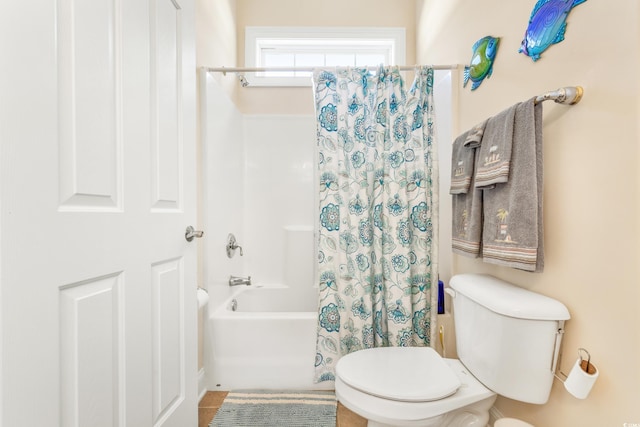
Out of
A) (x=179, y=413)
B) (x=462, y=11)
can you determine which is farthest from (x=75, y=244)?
(x=462, y=11)

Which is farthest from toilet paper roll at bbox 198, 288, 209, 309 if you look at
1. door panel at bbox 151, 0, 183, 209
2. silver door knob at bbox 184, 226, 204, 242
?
door panel at bbox 151, 0, 183, 209

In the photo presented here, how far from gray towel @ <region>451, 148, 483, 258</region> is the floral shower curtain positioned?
20 cm

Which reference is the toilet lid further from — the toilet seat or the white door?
the white door

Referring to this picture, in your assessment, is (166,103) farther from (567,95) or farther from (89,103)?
(567,95)

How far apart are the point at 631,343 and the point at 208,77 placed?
2.03 metres

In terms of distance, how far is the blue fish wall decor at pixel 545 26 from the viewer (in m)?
0.98

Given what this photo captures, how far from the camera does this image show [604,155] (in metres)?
0.86

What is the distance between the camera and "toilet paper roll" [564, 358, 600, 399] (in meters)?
0.84

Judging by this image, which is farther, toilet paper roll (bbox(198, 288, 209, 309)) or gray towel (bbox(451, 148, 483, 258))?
toilet paper roll (bbox(198, 288, 209, 309))

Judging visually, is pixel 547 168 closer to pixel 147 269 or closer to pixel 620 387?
pixel 620 387

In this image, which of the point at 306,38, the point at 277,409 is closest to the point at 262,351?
the point at 277,409

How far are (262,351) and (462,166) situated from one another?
4.48 ft

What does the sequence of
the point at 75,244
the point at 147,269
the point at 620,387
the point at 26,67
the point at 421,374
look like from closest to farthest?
the point at 26,67 → the point at 75,244 → the point at 620,387 → the point at 147,269 → the point at 421,374

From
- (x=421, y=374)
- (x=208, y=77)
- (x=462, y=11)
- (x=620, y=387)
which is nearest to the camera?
(x=620, y=387)
